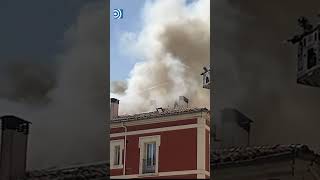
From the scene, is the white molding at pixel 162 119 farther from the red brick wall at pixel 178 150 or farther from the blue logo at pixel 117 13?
the blue logo at pixel 117 13

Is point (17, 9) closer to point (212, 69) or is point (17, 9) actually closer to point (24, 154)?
point (24, 154)

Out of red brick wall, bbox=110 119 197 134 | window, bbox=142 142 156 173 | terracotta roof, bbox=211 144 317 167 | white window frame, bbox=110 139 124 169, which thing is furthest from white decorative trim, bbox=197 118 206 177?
white window frame, bbox=110 139 124 169

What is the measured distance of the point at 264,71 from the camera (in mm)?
→ 4930

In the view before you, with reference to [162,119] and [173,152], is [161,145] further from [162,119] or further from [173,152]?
[162,119]

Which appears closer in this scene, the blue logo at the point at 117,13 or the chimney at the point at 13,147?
the chimney at the point at 13,147

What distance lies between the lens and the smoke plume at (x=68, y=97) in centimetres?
491

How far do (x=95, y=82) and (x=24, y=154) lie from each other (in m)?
0.86

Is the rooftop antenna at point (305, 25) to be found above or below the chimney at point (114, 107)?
above

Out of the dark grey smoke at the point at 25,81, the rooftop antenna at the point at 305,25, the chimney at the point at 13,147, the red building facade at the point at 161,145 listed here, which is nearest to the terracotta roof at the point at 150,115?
the red building facade at the point at 161,145

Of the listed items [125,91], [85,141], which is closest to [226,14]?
[125,91]

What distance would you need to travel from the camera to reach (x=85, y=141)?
5.02 meters

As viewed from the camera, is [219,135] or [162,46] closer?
[219,135]

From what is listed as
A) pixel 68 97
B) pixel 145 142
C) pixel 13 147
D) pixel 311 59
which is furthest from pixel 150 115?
pixel 311 59

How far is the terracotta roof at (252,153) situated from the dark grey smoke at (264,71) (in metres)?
0.06
